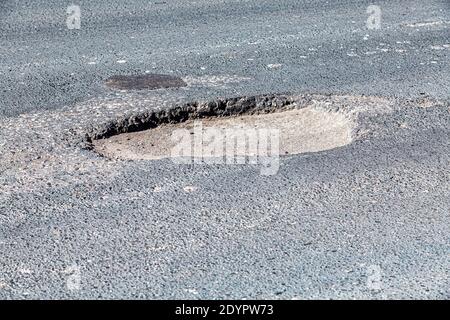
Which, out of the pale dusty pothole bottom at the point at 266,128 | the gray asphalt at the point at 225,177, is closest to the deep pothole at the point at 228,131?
the pale dusty pothole bottom at the point at 266,128

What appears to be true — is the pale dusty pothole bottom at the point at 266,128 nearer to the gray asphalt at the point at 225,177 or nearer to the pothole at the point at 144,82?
the gray asphalt at the point at 225,177

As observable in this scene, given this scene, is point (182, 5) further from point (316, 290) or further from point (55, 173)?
point (316, 290)

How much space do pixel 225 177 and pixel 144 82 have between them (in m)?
2.21

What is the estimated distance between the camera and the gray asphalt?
201 inches

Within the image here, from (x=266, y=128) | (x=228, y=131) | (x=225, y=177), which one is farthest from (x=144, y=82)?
(x=225, y=177)

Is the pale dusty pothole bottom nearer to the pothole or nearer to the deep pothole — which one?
the deep pothole

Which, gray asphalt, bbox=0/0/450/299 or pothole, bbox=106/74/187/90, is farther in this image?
pothole, bbox=106/74/187/90

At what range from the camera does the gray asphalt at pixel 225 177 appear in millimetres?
5105

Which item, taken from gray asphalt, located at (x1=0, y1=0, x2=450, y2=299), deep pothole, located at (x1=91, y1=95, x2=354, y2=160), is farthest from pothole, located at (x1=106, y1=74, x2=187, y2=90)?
deep pothole, located at (x1=91, y1=95, x2=354, y2=160)

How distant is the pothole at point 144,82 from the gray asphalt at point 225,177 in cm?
12

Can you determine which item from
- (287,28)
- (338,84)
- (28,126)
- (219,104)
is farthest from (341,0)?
(28,126)

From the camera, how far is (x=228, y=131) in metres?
7.49

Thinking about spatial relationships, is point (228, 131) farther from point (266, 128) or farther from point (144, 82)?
point (144, 82)

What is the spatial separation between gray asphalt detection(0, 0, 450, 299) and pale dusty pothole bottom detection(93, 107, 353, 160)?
165mm
